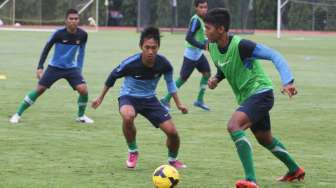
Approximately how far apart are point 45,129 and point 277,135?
11.5 ft

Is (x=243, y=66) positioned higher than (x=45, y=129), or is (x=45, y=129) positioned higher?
(x=243, y=66)

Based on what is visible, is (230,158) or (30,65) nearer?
(230,158)

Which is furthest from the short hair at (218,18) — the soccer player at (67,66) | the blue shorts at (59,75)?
the blue shorts at (59,75)

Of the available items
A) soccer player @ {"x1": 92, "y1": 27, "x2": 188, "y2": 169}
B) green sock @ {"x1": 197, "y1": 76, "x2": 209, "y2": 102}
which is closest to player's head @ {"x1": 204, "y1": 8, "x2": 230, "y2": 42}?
soccer player @ {"x1": 92, "y1": 27, "x2": 188, "y2": 169}

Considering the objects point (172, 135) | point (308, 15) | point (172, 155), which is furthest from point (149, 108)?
point (308, 15)

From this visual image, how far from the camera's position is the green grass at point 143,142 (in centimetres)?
851

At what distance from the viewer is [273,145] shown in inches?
328

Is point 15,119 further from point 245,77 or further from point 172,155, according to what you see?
point 245,77

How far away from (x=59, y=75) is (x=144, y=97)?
4.17 metres

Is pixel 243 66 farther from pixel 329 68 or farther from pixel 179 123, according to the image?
pixel 329 68

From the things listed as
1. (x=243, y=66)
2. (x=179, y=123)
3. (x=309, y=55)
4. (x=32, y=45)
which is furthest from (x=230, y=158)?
(x=32, y=45)

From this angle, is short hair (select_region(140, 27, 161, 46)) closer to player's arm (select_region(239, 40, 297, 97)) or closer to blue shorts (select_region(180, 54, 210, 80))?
player's arm (select_region(239, 40, 297, 97))

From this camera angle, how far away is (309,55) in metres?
30.8

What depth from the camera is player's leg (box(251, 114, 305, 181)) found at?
8.20 metres
